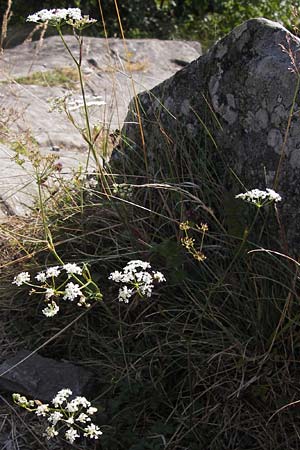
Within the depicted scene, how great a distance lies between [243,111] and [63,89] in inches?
131

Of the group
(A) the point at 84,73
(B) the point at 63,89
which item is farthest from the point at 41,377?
(A) the point at 84,73

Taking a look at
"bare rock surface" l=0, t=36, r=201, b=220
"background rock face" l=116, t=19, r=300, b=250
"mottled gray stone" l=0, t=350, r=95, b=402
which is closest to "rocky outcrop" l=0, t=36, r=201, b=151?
"bare rock surface" l=0, t=36, r=201, b=220

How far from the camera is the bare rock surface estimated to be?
3711mm

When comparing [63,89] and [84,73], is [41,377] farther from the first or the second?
[84,73]

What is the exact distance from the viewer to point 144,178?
3309mm

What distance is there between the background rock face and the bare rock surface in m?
0.19

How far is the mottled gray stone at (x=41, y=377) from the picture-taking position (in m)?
2.72

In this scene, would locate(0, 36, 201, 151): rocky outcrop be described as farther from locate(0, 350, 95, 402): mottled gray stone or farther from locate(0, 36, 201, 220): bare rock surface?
locate(0, 350, 95, 402): mottled gray stone

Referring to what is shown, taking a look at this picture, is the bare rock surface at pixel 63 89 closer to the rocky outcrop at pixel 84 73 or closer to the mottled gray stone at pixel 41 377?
the rocky outcrop at pixel 84 73

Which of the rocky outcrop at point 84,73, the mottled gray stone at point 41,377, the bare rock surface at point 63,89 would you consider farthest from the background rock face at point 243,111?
the rocky outcrop at point 84,73

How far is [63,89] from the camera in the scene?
6.12 meters

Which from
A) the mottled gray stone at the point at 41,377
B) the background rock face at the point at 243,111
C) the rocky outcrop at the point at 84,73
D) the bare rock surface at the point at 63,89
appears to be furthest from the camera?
the rocky outcrop at the point at 84,73

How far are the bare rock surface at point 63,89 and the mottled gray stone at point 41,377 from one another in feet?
2.39

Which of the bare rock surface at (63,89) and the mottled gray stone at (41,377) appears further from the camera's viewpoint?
the bare rock surface at (63,89)
